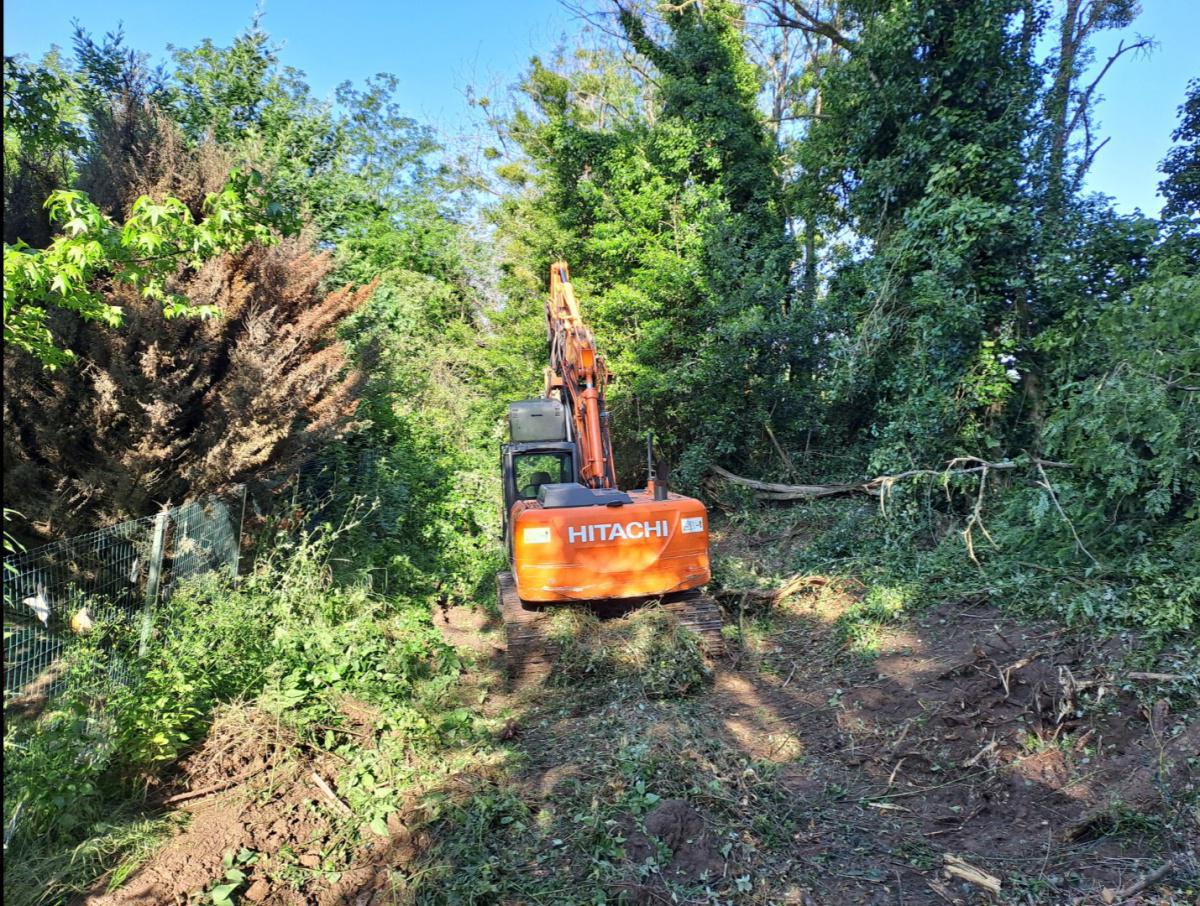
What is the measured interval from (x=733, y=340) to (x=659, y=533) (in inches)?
270

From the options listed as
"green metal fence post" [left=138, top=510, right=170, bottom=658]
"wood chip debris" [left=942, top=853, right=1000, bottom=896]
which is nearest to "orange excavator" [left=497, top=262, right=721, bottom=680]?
"green metal fence post" [left=138, top=510, right=170, bottom=658]

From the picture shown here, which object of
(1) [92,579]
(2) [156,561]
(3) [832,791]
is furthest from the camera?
(2) [156,561]

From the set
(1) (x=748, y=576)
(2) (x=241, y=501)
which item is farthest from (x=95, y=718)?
(1) (x=748, y=576)

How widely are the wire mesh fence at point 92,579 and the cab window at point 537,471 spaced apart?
2822 mm

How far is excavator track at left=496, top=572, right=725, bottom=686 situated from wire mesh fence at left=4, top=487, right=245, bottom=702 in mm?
2391

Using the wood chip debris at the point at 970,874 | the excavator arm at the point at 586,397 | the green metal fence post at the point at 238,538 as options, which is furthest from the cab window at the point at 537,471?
the wood chip debris at the point at 970,874

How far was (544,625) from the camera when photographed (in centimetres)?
608

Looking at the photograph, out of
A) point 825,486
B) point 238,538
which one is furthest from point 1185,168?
point 238,538

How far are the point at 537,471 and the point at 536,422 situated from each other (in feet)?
1.72

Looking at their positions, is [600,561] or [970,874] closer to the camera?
[970,874]

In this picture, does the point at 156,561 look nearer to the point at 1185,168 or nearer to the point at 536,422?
the point at 536,422

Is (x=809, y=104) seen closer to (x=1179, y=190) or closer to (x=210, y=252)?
(x=1179, y=190)

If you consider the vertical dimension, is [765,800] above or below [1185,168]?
below

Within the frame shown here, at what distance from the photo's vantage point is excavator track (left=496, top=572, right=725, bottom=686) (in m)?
5.96
